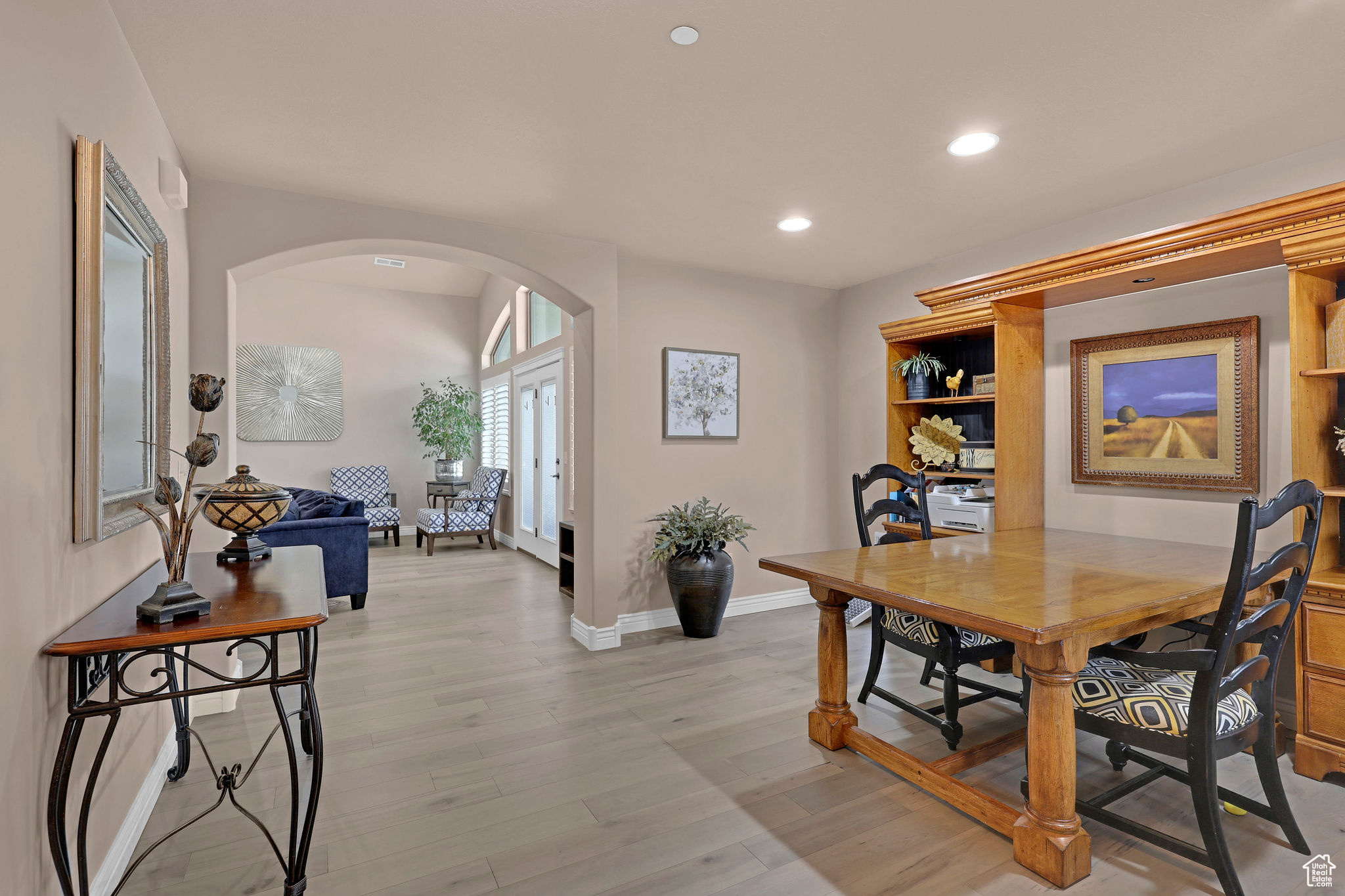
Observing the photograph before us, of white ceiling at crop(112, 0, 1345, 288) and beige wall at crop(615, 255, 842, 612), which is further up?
white ceiling at crop(112, 0, 1345, 288)

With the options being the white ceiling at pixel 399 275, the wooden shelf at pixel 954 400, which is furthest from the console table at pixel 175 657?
the white ceiling at pixel 399 275

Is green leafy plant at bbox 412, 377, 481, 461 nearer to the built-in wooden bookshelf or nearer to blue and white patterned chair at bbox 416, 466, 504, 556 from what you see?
blue and white patterned chair at bbox 416, 466, 504, 556

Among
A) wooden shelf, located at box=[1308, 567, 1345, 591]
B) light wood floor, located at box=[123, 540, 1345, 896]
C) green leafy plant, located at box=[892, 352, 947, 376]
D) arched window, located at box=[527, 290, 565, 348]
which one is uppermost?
arched window, located at box=[527, 290, 565, 348]

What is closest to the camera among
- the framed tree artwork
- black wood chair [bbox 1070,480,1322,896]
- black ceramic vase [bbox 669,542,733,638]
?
black wood chair [bbox 1070,480,1322,896]

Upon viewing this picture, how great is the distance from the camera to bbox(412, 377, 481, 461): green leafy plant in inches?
330

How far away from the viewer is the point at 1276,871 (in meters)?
1.88

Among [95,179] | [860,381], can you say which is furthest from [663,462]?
[95,179]

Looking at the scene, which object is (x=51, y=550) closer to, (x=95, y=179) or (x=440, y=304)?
(x=95, y=179)

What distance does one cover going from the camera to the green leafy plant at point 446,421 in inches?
330

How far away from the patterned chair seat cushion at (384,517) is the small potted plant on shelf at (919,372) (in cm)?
592

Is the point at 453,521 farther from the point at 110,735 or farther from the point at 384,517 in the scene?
the point at 110,735

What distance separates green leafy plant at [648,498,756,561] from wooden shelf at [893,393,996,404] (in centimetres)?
128

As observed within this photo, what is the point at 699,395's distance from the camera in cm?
455

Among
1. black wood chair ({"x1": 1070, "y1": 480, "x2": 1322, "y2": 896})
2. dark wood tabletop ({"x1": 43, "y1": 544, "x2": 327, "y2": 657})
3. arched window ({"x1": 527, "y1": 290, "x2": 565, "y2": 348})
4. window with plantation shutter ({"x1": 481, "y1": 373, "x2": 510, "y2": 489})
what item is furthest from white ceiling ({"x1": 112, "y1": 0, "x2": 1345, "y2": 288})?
window with plantation shutter ({"x1": 481, "y1": 373, "x2": 510, "y2": 489})
